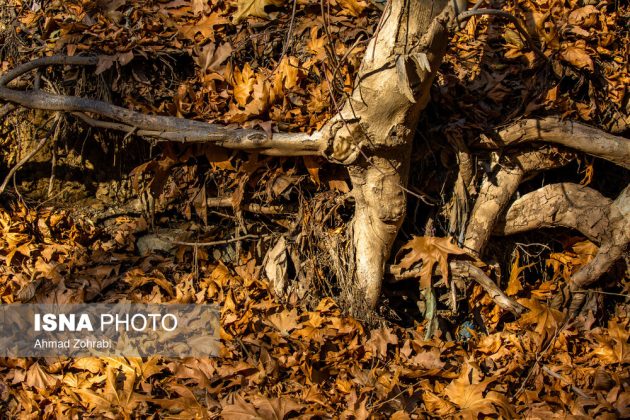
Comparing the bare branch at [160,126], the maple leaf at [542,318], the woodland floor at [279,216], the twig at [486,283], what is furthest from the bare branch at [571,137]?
the bare branch at [160,126]

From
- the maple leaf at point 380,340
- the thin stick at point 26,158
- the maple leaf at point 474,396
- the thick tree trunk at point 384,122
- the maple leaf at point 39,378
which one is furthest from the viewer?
the thin stick at point 26,158

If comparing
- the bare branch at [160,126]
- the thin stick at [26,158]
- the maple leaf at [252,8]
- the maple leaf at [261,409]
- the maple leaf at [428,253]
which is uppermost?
the maple leaf at [252,8]

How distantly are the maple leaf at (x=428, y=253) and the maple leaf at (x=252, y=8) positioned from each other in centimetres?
178

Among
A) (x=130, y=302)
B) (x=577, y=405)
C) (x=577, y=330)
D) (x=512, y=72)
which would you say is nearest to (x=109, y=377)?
(x=130, y=302)

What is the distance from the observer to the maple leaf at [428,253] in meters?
3.81

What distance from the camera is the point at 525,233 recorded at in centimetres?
418

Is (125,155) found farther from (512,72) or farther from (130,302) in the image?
(512,72)

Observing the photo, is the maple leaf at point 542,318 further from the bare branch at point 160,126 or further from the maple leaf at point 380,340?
the bare branch at point 160,126

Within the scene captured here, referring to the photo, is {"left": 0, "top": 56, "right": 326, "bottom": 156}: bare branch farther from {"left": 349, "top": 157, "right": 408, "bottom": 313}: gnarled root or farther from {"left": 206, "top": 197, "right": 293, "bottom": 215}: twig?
{"left": 206, "top": 197, "right": 293, "bottom": 215}: twig

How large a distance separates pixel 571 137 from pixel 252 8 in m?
2.20

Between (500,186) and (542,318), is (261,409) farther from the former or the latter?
(500,186)

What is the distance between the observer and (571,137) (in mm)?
3795

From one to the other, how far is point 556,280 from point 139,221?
2.97 metres

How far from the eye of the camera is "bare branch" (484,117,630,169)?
3.74m
